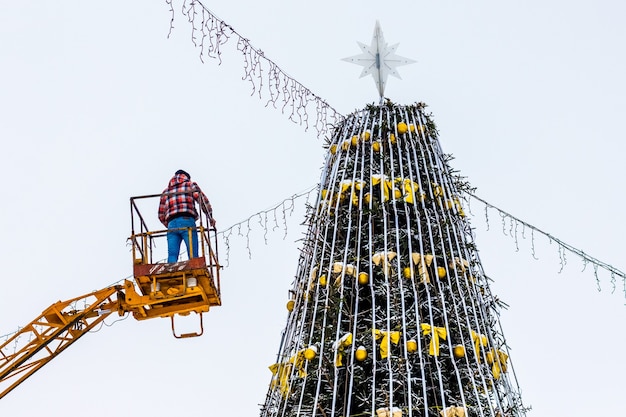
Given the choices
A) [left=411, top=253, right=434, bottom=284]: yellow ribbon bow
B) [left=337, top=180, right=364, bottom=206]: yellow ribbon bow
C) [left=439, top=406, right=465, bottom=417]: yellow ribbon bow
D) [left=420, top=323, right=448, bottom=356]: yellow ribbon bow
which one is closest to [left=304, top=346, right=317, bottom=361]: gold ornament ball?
[left=420, top=323, right=448, bottom=356]: yellow ribbon bow

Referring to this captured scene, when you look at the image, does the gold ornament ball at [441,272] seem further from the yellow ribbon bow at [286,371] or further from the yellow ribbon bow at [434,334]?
the yellow ribbon bow at [286,371]

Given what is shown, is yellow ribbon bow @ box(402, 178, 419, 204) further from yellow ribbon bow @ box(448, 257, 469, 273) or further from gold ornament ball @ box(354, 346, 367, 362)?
gold ornament ball @ box(354, 346, 367, 362)

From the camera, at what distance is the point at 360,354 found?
17484 mm

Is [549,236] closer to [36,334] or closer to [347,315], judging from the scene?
[347,315]

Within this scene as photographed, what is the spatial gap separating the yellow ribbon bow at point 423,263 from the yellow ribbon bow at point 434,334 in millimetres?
793

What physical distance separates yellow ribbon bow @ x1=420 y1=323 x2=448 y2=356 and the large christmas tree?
2 centimetres

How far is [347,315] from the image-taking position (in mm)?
18219

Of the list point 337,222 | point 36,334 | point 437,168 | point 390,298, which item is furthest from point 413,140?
point 36,334

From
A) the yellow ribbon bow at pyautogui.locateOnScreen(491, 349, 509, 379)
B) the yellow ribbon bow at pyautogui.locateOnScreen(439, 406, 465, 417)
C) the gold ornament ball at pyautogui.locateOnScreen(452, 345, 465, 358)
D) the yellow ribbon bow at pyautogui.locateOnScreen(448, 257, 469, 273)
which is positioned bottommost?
the yellow ribbon bow at pyautogui.locateOnScreen(439, 406, 465, 417)

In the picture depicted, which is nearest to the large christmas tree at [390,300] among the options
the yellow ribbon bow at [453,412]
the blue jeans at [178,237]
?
the yellow ribbon bow at [453,412]

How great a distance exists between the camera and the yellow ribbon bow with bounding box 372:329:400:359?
690 inches

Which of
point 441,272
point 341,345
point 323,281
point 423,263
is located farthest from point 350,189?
point 341,345

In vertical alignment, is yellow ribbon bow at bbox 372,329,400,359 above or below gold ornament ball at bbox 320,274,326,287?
below

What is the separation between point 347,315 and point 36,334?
5796 mm
